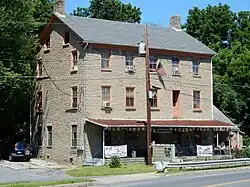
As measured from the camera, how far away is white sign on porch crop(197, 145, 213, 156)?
4509 cm

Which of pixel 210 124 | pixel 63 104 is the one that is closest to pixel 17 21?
pixel 63 104

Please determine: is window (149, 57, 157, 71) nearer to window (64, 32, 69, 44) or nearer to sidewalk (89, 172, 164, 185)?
window (64, 32, 69, 44)

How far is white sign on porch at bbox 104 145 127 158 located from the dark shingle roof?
8.02 meters

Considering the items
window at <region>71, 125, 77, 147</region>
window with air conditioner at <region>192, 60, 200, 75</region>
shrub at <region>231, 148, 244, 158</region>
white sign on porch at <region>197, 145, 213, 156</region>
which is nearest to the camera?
window at <region>71, 125, 77, 147</region>

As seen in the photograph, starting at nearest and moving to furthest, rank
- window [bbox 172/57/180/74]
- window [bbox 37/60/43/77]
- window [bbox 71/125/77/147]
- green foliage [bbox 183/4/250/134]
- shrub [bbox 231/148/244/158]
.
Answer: window [bbox 71/125/77/147]
shrub [bbox 231/148/244/158]
window [bbox 172/57/180/74]
window [bbox 37/60/43/77]
green foliage [bbox 183/4/250/134]

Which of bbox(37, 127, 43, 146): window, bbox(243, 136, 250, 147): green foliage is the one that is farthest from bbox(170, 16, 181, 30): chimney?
bbox(37, 127, 43, 146): window

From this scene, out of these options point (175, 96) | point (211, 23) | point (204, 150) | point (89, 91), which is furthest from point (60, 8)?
point (211, 23)

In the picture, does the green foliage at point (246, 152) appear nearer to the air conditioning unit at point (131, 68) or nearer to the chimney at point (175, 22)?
the air conditioning unit at point (131, 68)

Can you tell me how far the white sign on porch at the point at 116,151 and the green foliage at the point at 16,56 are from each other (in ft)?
30.2

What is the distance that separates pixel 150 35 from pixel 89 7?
29349 millimetres

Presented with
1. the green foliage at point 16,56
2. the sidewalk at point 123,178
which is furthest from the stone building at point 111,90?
the sidewalk at point 123,178

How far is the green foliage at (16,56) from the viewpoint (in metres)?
43.1

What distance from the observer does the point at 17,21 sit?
43.6 m

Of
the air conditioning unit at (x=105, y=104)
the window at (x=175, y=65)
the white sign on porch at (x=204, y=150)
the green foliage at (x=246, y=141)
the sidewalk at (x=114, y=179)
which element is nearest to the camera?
the sidewalk at (x=114, y=179)
